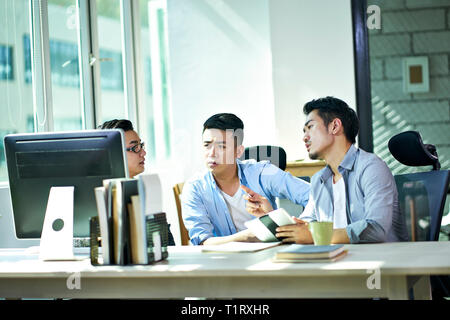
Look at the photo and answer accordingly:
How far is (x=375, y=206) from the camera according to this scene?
8.29 ft

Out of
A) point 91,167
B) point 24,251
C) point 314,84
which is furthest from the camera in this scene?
point 314,84

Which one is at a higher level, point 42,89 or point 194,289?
point 42,89

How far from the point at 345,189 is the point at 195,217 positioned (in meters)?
0.75

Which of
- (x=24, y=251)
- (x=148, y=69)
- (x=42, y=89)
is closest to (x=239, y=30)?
(x=148, y=69)

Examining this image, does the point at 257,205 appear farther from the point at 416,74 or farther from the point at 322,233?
the point at 416,74

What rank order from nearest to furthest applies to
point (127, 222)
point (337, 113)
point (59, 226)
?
1. point (127, 222)
2. point (59, 226)
3. point (337, 113)

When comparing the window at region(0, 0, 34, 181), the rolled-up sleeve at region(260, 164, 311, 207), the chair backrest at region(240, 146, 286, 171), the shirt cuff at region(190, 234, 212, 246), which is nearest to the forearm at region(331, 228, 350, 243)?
the shirt cuff at region(190, 234, 212, 246)

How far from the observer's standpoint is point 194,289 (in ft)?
6.72

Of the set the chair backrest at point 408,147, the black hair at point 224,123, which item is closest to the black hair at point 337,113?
the chair backrest at point 408,147

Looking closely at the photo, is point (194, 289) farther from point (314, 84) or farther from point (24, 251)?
point (314, 84)

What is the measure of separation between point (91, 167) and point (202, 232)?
748mm

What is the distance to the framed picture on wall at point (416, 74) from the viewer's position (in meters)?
5.48

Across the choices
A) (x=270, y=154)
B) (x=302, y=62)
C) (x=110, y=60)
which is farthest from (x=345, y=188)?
(x=110, y=60)

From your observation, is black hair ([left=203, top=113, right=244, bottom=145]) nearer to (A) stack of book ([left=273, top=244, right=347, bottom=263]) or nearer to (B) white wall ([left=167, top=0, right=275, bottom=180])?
(A) stack of book ([left=273, top=244, right=347, bottom=263])
